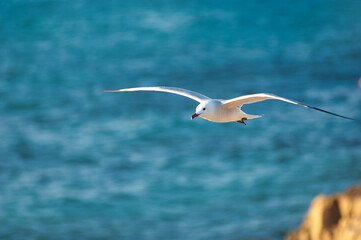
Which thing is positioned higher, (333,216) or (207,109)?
(207,109)

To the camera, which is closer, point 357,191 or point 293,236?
point 357,191

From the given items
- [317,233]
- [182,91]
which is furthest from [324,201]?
[182,91]

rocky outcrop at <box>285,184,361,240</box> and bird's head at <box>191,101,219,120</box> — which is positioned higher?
bird's head at <box>191,101,219,120</box>

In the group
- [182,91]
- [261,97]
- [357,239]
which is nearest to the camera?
[357,239]

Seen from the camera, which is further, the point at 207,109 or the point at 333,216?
the point at 333,216

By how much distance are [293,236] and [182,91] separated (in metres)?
2.44

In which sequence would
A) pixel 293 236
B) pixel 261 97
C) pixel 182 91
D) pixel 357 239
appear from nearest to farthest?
pixel 357 239 < pixel 261 97 < pixel 182 91 < pixel 293 236

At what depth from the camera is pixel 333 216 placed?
830cm

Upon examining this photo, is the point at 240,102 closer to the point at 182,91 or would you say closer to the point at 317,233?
the point at 182,91

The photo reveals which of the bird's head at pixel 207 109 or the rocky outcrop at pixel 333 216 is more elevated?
the bird's head at pixel 207 109

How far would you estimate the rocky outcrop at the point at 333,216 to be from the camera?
26.1 ft

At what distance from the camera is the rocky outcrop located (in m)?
7.96

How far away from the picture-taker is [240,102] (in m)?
7.90

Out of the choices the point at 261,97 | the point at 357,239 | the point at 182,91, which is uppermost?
the point at 182,91
